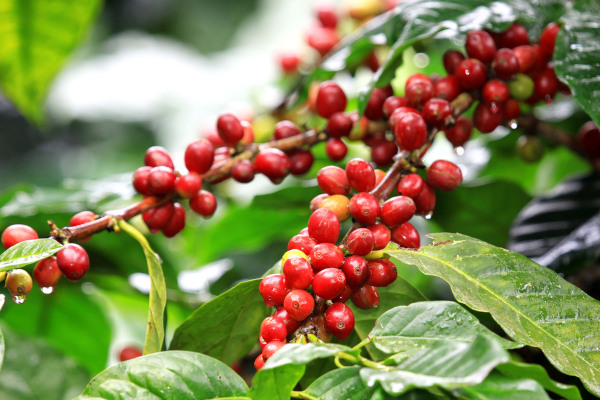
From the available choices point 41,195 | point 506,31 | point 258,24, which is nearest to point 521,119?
point 506,31

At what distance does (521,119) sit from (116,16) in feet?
8.86

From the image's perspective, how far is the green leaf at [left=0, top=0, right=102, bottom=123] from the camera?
115cm

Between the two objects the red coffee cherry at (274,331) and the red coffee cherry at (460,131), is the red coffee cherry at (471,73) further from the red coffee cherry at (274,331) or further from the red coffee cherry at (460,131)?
the red coffee cherry at (274,331)

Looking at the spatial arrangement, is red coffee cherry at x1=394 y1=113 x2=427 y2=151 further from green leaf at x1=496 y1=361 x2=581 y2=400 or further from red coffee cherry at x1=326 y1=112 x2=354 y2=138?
green leaf at x1=496 y1=361 x2=581 y2=400

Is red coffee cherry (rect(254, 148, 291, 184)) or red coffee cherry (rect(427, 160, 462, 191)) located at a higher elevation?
red coffee cherry (rect(427, 160, 462, 191))

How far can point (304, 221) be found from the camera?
2.95 ft

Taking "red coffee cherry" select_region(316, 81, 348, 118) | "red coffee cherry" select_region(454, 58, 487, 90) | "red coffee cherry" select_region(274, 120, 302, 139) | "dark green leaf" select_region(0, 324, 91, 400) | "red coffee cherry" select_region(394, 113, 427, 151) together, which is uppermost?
"red coffee cherry" select_region(454, 58, 487, 90)

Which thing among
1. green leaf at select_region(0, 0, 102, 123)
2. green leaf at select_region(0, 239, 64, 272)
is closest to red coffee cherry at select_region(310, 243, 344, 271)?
green leaf at select_region(0, 239, 64, 272)

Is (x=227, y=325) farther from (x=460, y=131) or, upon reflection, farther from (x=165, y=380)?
(x=460, y=131)

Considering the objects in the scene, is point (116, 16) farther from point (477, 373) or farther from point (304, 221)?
point (477, 373)

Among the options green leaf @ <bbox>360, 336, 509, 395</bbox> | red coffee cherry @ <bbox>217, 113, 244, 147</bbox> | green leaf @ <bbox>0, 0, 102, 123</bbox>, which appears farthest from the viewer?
green leaf @ <bbox>0, 0, 102, 123</bbox>

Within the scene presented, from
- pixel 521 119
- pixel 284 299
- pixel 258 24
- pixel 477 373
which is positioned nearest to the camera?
pixel 477 373

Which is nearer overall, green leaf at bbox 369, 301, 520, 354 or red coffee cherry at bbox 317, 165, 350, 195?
green leaf at bbox 369, 301, 520, 354

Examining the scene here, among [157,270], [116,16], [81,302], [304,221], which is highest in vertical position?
[157,270]
